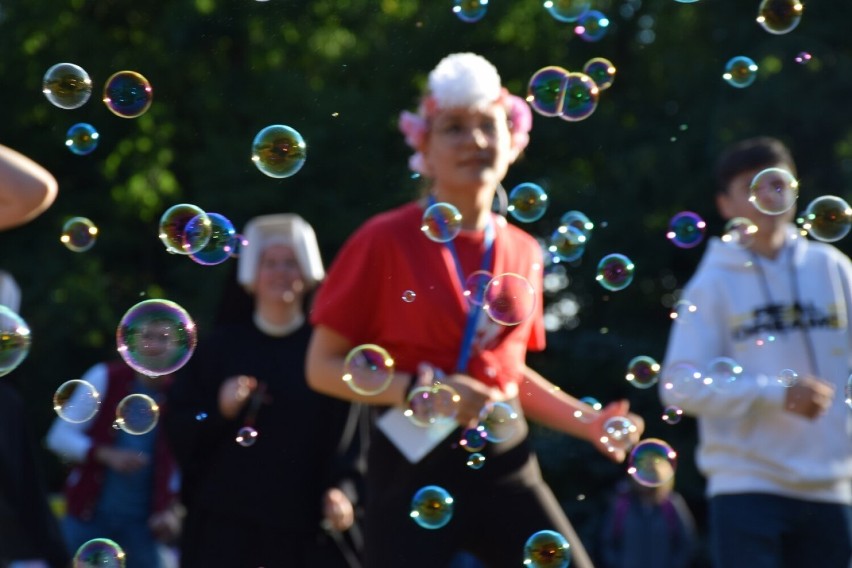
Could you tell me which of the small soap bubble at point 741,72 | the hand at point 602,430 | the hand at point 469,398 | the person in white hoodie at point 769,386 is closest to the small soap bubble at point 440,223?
the hand at point 469,398

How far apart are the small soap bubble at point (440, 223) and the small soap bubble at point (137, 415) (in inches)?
31.9

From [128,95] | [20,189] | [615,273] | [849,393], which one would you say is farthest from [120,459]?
[20,189]

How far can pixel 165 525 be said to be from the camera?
5.30m

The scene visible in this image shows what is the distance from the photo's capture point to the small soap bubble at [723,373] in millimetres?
3602

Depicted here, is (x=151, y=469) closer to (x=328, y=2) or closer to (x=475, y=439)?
(x=475, y=439)

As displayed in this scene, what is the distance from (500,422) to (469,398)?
15 cm

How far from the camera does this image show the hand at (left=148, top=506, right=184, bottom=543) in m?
5.30

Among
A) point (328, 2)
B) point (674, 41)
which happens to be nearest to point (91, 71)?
point (328, 2)

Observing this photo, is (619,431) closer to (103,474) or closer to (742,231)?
(742,231)

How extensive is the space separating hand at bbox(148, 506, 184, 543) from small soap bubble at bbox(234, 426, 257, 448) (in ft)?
4.66

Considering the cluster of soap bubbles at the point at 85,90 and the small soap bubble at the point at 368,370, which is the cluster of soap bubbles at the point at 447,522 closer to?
the small soap bubble at the point at 368,370

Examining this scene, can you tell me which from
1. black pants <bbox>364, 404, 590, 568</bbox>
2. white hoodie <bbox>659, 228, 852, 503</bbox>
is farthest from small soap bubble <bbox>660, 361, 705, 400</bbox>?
black pants <bbox>364, 404, 590, 568</bbox>

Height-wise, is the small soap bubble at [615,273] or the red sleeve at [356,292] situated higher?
the small soap bubble at [615,273]

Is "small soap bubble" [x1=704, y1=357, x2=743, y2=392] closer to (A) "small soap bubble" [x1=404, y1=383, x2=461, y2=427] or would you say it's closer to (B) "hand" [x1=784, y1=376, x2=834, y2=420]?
(B) "hand" [x1=784, y1=376, x2=834, y2=420]
